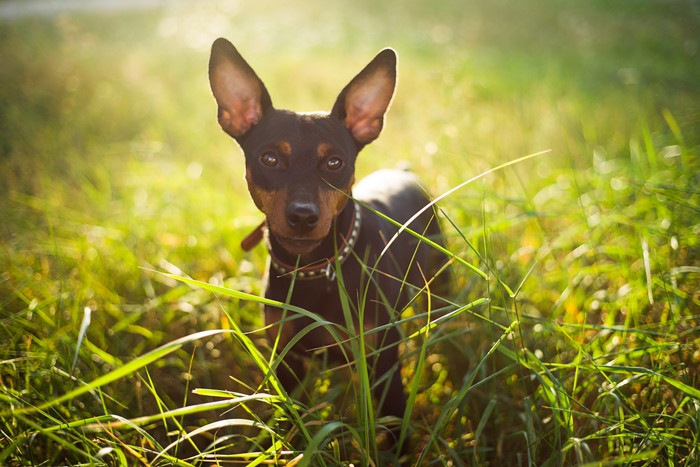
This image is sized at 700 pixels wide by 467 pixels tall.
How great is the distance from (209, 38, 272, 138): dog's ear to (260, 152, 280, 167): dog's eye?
35 cm

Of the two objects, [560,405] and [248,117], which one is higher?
[248,117]

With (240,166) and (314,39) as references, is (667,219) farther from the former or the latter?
(314,39)

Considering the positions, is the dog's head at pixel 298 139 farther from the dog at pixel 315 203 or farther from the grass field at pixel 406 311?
the grass field at pixel 406 311

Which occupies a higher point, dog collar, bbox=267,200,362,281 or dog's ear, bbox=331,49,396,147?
dog's ear, bbox=331,49,396,147

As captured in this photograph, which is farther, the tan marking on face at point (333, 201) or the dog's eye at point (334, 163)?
the dog's eye at point (334, 163)

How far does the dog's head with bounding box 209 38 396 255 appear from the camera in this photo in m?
2.14

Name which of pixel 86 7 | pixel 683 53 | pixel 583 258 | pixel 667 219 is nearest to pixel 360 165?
pixel 583 258

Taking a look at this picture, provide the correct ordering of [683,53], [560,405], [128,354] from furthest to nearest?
[683,53], [128,354], [560,405]

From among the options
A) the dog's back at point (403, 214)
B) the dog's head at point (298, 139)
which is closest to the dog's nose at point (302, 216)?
the dog's head at point (298, 139)

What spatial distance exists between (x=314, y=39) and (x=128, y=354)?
25.4 feet

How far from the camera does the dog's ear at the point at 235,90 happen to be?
2406 mm

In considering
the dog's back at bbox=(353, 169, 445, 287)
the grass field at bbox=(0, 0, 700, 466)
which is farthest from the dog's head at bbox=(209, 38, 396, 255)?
the grass field at bbox=(0, 0, 700, 466)

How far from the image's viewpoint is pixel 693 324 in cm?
248

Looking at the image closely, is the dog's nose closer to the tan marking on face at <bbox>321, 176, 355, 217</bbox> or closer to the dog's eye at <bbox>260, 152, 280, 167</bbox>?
the tan marking on face at <bbox>321, 176, 355, 217</bbox>
